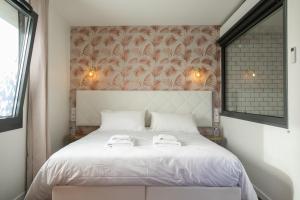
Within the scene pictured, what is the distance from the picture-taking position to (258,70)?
2.88m

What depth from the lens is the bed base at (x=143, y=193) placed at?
6.64 feet

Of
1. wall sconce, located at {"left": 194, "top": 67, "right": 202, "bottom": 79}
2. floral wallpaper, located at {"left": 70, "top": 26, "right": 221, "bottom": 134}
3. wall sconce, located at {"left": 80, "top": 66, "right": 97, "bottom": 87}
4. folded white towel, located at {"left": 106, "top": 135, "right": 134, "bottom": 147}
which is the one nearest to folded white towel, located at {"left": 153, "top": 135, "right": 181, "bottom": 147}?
folded white towel, located at {"left": 106, "top": 135, "right": 134, "bottom": 147}

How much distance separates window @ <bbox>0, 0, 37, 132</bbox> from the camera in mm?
2223

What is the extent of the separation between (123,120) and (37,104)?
1367mm

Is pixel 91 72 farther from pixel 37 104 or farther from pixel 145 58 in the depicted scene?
pixel 37 104

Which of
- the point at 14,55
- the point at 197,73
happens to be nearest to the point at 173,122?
the point at 197,73

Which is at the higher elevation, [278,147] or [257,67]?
[257,67]

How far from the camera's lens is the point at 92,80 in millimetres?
4094

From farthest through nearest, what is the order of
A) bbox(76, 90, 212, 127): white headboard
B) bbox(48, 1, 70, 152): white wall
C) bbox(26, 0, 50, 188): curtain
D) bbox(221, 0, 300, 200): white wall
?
1. bbox(76, 90, 212, 127): white headboard
2. bbox(48, 1, 70, 152): white wall
3. bbox(26, 0, 50, 188): curtain
4. bbox(221, 0, 300, 200): white wall

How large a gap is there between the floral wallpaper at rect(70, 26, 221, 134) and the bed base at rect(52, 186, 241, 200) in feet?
7.31

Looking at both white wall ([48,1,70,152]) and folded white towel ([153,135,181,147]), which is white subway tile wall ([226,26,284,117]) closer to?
folded white towel ([153,135,181,147])

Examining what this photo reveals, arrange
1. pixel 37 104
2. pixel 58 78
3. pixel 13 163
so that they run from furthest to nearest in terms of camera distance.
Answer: pixel 58 78
pixel 37 104
pixel 13 163

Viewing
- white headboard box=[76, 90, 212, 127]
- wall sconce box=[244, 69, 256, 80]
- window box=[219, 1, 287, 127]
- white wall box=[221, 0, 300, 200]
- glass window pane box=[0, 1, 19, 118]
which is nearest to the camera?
white wall box=[221, 0, 300, 200]

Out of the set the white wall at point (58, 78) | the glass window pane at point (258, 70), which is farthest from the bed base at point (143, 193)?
the white wall at point (58, 78)
